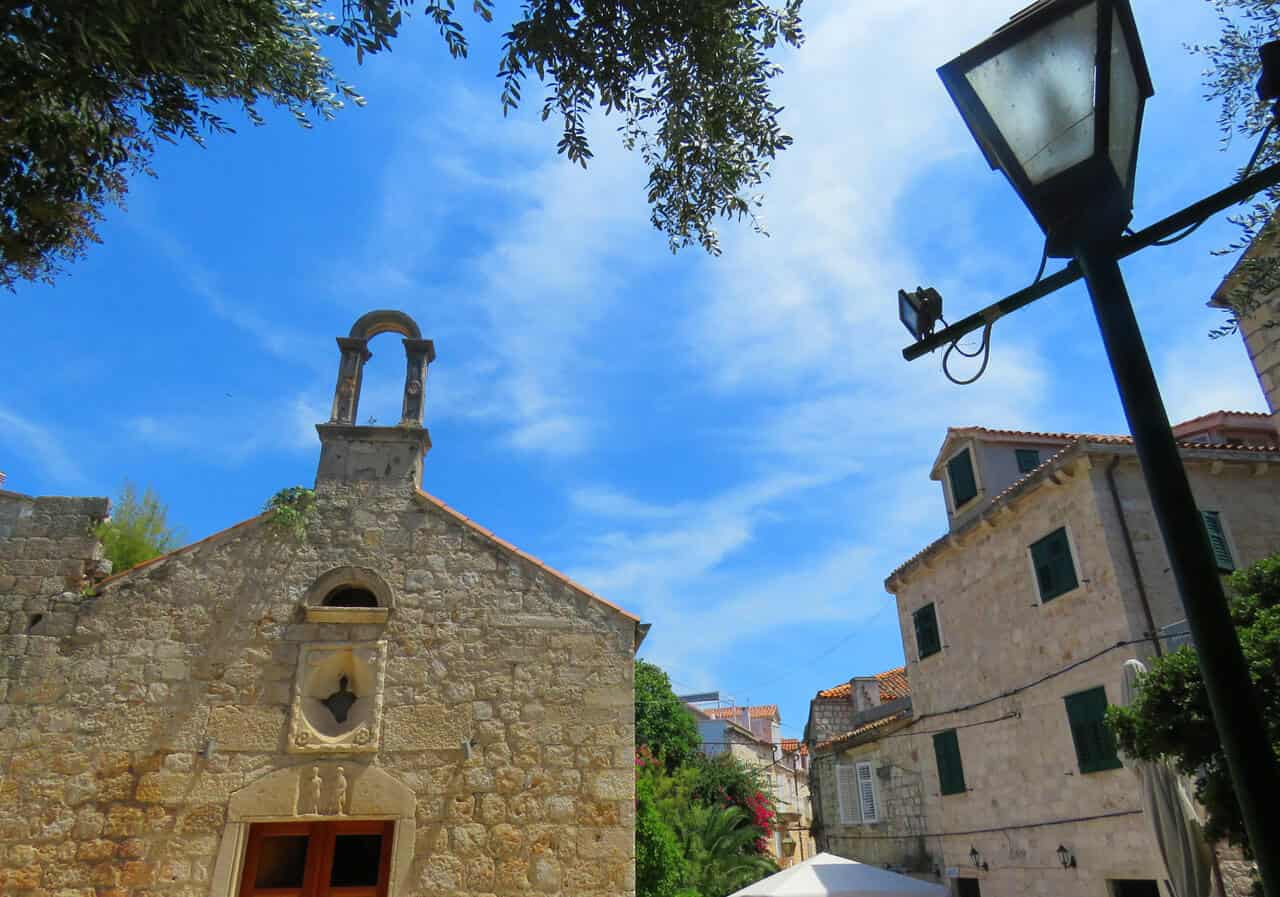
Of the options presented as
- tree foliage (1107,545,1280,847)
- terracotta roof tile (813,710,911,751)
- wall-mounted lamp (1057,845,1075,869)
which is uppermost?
terracotta roof tile (813,710,911,751)

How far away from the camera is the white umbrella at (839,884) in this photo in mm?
11188

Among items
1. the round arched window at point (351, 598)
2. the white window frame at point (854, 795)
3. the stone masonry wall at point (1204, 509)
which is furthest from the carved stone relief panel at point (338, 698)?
the white window frame at point (854, 795)

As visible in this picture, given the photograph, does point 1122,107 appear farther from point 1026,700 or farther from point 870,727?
point 870,727

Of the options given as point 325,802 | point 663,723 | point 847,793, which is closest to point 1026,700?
point 847,793

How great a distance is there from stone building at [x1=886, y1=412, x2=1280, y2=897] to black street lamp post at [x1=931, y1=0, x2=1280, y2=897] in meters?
10.9

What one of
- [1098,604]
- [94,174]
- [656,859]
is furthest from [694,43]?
[656,859]

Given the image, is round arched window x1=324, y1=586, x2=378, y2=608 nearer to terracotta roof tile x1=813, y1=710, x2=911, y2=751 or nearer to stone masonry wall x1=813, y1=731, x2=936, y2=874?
stone masonry wall x1=813, y1=731, x2=936, y2=874

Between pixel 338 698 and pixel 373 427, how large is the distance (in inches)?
119

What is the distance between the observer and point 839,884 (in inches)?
448

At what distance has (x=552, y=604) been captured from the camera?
8.61 metres

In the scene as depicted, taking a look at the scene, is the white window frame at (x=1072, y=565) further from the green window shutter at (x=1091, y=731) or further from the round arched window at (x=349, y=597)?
the round arched window at (x=349, y=597)

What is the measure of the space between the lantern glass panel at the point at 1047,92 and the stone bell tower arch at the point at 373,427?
25.5 feet

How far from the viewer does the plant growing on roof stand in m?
8.68

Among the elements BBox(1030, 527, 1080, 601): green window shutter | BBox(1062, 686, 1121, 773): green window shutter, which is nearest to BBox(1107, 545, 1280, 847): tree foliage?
BBox(1062, 686, 1121, 773): green window shutter
